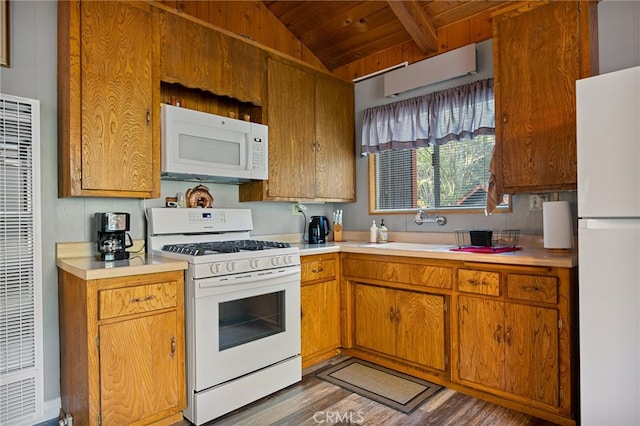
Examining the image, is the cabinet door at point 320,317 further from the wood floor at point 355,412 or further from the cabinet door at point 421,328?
the cabinet door at point 421,328

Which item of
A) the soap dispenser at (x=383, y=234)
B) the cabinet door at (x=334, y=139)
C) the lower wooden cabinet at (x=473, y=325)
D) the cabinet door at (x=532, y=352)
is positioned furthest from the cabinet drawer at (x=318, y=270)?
the cabinet door at (x=532, y=352)

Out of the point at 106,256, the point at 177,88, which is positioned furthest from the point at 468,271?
the point at 177,88

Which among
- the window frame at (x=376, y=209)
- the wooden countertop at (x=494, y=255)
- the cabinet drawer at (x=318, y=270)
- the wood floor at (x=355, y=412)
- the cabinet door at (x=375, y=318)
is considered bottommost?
the wood floor at (x=355, y=412)

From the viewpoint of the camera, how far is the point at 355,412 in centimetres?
213

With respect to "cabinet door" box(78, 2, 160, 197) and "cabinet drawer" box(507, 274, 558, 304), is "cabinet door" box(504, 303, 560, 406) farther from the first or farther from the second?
"cabinet door" box(78, 2, 160, 197)

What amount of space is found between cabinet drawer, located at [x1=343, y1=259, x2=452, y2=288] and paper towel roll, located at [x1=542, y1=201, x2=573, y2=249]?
601mm

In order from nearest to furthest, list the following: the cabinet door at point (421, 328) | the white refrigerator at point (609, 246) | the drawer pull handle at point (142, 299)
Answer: the white refrigerator at point (609, 246), the drawer pull handle at point (142, 299), the cabinet door at point (421, 328)

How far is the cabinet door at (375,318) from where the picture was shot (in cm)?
268

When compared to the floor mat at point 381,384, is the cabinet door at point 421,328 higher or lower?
higher

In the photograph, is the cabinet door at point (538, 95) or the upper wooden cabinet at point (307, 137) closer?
the cabinet door at point (538, 95)

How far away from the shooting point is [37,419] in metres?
2.04

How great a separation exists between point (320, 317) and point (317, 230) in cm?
80

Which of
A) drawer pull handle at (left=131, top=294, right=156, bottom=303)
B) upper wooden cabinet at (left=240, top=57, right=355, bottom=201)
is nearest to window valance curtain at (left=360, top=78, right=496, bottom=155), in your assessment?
upper wooden cabinet at (left=240, top=57, right=355, bottom=201)

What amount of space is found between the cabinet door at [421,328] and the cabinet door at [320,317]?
52 cm
